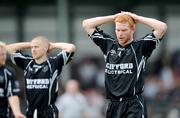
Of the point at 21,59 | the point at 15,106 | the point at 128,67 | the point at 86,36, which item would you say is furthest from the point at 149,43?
the point at 86,36

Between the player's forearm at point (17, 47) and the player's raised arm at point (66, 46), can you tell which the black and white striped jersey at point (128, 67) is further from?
the player's forearm at point (17, 47)

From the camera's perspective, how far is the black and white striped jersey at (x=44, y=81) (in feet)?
41.9

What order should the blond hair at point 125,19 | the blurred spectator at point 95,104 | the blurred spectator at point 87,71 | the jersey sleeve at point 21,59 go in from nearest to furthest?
the blond hair at point 125,19 < the jersey sleeve at point 21,59 < the blurred spectator at point 95,104 < the blurred spectator at point 87,71

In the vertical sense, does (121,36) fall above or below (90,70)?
above

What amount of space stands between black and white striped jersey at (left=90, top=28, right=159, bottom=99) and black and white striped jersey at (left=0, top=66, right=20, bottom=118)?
73.2 inches

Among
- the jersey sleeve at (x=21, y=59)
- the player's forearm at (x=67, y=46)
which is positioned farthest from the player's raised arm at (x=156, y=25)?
the jersey sleeve at (x=21, y=59)

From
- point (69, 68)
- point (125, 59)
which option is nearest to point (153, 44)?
point (125, 59)

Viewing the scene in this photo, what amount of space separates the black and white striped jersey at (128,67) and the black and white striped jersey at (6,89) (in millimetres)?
1858

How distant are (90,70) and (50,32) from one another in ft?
6.66

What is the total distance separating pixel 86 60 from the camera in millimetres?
22547

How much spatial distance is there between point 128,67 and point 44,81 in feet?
4.55

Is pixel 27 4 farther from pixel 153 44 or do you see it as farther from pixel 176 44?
pixel 153 44

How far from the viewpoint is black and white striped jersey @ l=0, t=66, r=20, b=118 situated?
43.8ft

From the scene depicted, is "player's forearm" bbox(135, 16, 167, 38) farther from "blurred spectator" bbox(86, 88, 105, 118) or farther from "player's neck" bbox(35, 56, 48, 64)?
"blurred spectator" bbox(86, 88, 105, 118)
